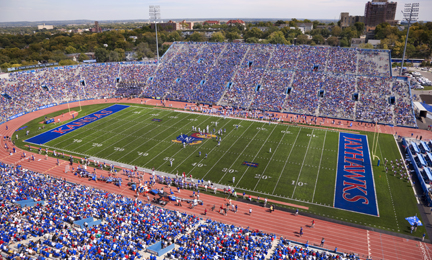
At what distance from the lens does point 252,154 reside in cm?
3419

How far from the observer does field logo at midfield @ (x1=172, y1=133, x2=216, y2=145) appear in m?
37.6

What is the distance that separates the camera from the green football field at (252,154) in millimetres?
25672

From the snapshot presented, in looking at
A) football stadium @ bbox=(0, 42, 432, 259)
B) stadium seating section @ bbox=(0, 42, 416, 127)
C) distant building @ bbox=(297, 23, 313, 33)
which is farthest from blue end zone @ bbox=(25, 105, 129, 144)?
distant building @ bbox=(297, 23, 313, 33)

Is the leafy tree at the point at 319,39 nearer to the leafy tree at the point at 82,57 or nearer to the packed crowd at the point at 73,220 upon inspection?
the leafy tree at the point at 82,57

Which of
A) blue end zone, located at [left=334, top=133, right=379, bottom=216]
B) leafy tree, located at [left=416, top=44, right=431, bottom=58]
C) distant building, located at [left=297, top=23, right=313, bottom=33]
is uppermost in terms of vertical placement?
distant building, located at [left=297, top=23, right=313, bottom=33]

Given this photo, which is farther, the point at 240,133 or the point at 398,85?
the point at 398,85

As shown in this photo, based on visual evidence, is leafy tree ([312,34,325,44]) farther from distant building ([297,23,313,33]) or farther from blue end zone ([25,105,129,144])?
blue end zone ([25,105,129,144])

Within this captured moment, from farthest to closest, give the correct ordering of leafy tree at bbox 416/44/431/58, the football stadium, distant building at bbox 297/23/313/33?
distant building at bbox 297/23/313/33 < leafy tree at bbox 416/44/431/58 < the football stadium

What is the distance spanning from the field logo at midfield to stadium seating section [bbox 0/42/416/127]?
15755mm

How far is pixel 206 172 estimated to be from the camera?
1190 inches

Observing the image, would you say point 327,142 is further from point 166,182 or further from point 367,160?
point 166,182

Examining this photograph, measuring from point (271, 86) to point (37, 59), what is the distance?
7792 centimetres

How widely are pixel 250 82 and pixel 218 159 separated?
94.1 ft

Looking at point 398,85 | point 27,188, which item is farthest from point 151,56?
point 27,188
